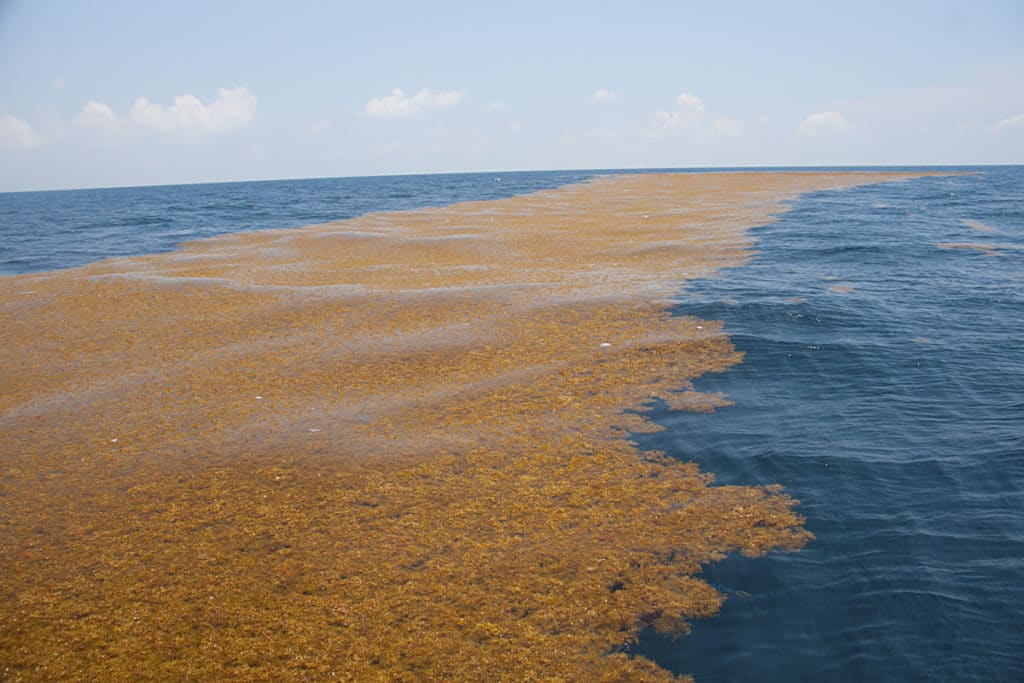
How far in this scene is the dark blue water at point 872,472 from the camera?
5.21 metres

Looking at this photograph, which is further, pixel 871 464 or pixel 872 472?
pixel 871 464

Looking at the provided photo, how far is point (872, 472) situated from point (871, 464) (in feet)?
0.66

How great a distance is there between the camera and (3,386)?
11.6 meters

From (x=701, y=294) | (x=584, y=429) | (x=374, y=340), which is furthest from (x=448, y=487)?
(x=701, y=294)

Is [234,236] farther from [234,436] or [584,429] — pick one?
[584,429]

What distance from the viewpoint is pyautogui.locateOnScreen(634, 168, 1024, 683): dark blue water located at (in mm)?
5215

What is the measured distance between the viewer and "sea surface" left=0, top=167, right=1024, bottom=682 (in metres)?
5.23

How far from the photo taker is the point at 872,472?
26.0 feet

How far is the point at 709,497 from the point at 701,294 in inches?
411

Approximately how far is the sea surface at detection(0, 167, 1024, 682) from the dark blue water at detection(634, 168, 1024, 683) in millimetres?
22

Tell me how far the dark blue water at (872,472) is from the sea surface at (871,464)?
0.07 feet

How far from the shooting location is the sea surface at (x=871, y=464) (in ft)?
17.2

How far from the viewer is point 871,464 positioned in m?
8.08

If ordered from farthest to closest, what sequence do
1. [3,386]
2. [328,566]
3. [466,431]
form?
[3,386] < [466,431] < [328,566]
